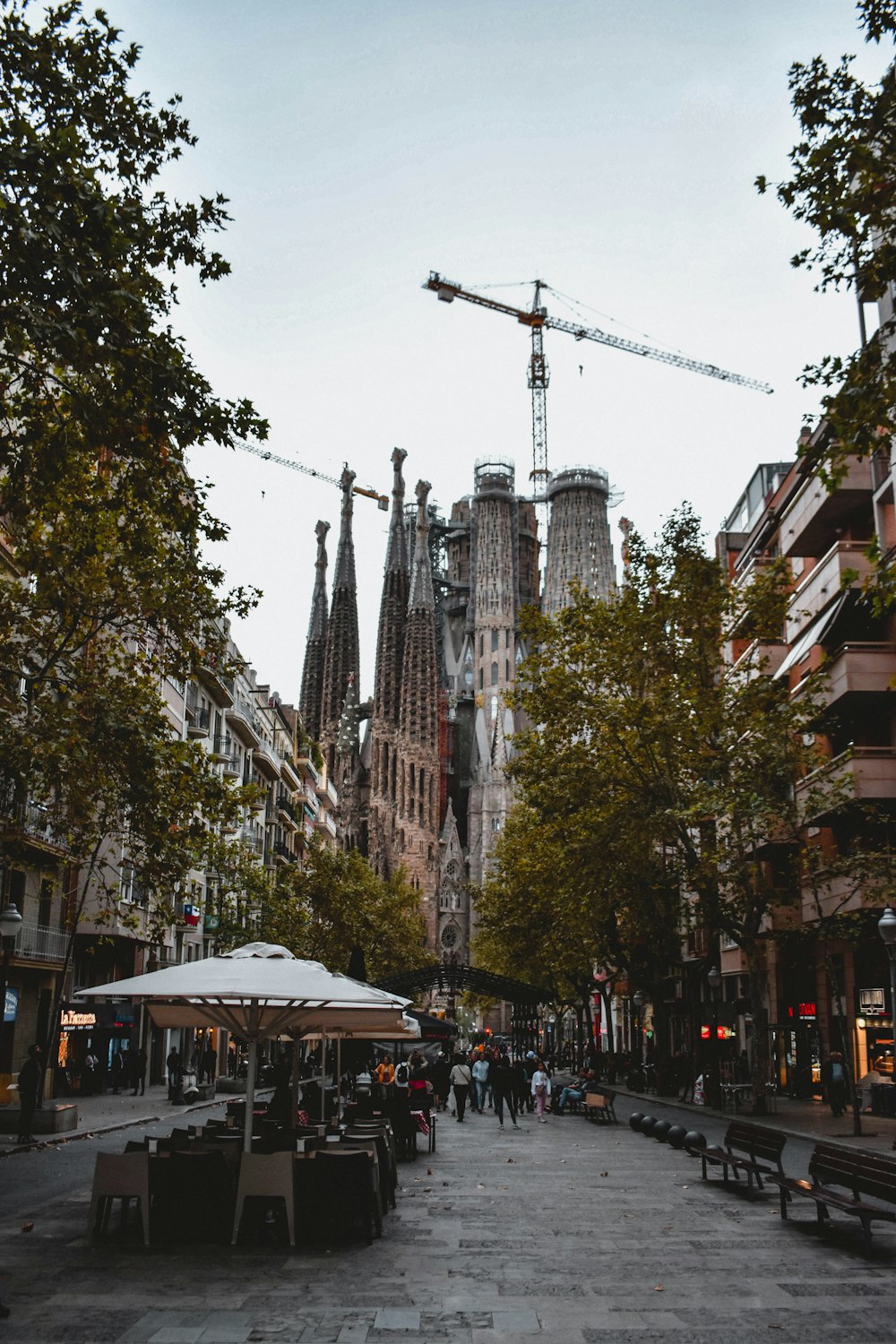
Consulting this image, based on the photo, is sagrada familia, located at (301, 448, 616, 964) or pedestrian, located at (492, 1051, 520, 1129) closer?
pedestrian, located at (492, 1051, 520, 1129)

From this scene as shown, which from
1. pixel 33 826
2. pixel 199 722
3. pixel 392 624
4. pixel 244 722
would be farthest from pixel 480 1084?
pixel 392 624

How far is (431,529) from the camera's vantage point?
150 m

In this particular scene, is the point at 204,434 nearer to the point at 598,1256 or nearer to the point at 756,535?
the point at 598,1256

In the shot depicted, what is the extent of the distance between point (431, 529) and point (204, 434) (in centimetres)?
13756

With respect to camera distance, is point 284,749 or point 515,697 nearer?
point 515,697

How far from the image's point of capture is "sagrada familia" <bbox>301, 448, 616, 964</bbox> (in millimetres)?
125312

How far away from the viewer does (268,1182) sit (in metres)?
12.1

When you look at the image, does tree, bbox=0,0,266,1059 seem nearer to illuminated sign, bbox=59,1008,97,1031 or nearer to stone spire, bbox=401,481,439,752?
illuminated sign, bbox=59,1008,97,1031

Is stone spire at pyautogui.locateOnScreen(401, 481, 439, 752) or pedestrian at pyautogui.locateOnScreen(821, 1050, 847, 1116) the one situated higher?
stone spire at pyautogui.locateOnScreen(401, 481, 439, 752)

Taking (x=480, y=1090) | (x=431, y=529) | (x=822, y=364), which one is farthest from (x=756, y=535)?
(x=431, y=529)

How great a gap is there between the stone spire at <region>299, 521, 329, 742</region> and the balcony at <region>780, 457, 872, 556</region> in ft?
330

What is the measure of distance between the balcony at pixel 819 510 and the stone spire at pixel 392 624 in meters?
91.8

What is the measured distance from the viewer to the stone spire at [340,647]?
136375 millimetres

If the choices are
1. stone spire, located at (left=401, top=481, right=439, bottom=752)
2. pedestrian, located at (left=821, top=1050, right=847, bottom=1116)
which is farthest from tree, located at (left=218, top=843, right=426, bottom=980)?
stone spire, located at (left=401, top=481, right=439, bottom=752)
